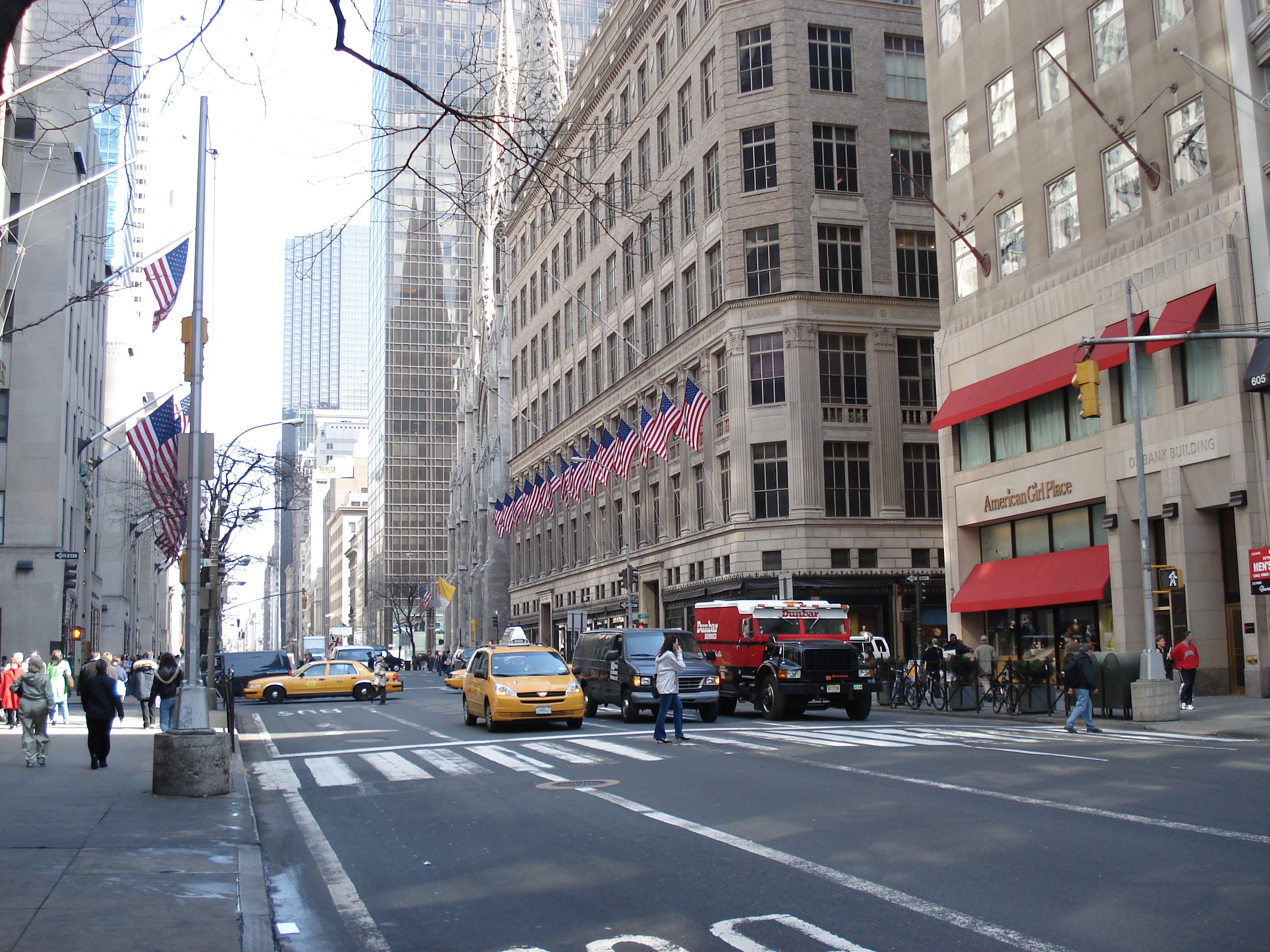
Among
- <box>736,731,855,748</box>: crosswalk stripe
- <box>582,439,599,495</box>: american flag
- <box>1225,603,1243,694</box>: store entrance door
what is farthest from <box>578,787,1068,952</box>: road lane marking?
<box>582,439,599,495</box>: american flag

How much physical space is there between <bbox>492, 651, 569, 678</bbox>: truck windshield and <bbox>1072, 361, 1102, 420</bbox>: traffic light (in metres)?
11.1

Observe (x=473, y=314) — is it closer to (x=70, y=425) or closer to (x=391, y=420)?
(x=391, y=420)

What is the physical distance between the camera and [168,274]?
89.3 ft

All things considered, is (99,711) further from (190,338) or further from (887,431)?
(887,431)

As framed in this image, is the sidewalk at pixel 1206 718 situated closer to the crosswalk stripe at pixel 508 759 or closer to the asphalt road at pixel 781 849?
the asphalt road at pixel 781 849

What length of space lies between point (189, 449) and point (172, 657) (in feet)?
37.3

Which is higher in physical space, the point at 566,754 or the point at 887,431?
the point at 887,431

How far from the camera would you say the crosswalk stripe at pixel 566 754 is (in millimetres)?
16688

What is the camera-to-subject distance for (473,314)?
11475cm

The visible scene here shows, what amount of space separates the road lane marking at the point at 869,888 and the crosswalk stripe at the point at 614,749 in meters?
5.42

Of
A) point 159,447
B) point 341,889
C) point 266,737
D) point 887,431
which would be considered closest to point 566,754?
point 341,889

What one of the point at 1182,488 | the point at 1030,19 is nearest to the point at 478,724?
the point at 1182,488

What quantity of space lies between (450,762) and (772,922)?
11056 mm

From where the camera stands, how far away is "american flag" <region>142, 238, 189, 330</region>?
88.0ft
